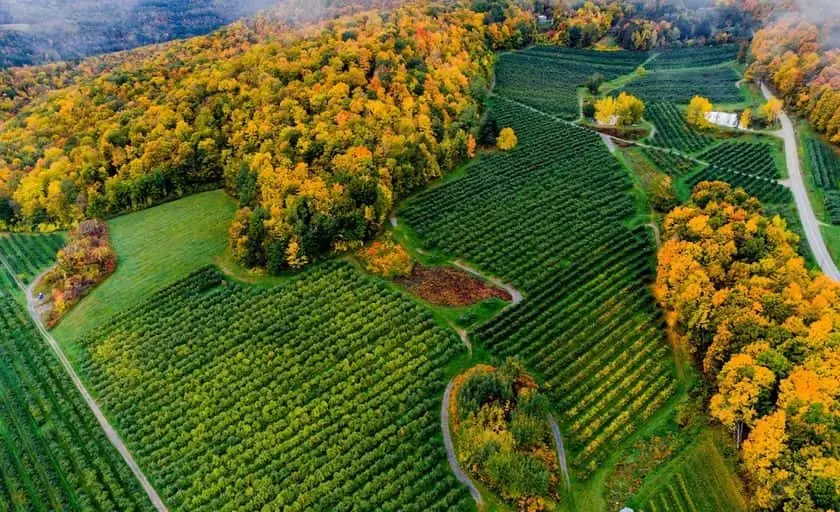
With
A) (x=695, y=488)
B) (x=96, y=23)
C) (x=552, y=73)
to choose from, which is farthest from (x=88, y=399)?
(x=96, y=23)

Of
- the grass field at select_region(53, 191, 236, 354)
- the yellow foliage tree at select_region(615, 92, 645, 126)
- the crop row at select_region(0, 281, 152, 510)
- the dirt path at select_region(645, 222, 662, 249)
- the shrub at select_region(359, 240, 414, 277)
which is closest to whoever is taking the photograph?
the crop row at select_region(0, 281, 152, 510)

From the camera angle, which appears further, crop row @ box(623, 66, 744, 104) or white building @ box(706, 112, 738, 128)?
crop row @ box(623, 66, 744, 104)

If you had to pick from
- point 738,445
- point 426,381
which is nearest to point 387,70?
point 426,381

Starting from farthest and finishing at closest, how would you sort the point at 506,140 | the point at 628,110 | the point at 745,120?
the point at 628,110
the point at 745,120
the point at 506,140

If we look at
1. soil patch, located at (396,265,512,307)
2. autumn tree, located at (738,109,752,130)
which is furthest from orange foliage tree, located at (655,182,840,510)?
autumn tree, located at (738,109,752,130)

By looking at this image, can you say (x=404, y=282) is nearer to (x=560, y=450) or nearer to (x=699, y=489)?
(x=560, y=450)

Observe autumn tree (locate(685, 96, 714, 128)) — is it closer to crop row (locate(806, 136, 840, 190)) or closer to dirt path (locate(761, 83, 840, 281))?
dirt path (locate(761, 83, 840, 281))
